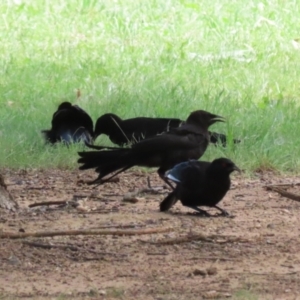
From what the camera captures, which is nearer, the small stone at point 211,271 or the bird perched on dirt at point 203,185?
the small stone at point 211,271

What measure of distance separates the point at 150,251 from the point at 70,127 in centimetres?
360

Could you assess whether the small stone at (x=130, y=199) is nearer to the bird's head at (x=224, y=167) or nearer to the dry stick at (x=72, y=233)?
the bird's head at (x=224, y=167)

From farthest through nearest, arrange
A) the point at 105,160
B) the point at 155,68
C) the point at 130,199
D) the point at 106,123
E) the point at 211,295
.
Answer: the point at 155,68 → the point at 106,123 → the point at 130,199 → the point at 105,160 → the point at 211,295

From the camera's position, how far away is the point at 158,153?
695 centimetres

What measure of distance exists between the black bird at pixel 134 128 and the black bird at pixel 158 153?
0.84 metres

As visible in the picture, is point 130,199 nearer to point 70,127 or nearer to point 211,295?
point 70,127

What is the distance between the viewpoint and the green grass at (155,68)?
8.79m

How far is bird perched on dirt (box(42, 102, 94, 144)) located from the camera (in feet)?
28.8

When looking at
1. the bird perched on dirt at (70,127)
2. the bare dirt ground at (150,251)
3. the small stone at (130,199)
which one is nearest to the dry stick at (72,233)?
the bare dirt ground at (150,251)

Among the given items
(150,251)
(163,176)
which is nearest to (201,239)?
(150,251)

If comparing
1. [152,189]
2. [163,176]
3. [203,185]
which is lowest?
[152,189]

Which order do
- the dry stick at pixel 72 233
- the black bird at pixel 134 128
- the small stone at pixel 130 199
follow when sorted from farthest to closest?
the black bird at pixel 134 128 < the small stone at pixel 130 199 < the dry stick at pixel 72 233

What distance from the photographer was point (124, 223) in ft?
20.0

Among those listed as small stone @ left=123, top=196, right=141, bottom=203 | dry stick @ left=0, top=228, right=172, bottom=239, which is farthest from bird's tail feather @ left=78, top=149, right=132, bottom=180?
dry stick @ left=0, top=228, right=172, bottom=239
